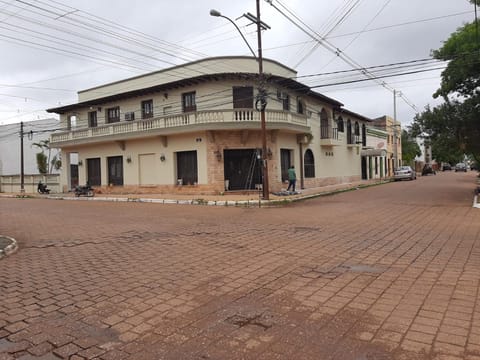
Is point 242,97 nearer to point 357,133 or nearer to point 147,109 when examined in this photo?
point 147,109

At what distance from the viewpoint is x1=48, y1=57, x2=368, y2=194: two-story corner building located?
2247 centimetres

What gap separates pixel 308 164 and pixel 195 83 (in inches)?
390

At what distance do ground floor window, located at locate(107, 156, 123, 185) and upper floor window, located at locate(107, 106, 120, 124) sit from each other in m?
2.78

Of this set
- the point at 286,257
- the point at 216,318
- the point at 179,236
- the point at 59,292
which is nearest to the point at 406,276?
the point at 286,257

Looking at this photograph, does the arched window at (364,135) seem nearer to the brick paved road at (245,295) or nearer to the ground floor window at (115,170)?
the ground floor window at (115,170)

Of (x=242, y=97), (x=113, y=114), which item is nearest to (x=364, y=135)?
(x=242, y=97)

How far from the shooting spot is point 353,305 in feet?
14.5

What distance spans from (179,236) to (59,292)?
4.27 meters

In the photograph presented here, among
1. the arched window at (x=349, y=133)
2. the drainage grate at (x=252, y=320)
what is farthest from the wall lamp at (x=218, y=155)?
the drainage grate at (x=252, y=320)

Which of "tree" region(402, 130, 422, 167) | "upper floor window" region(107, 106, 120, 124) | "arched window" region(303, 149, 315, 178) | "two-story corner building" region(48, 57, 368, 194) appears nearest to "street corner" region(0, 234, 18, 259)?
"two-story corner building" region(48, 57, 368, 194)

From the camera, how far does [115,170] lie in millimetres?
28000

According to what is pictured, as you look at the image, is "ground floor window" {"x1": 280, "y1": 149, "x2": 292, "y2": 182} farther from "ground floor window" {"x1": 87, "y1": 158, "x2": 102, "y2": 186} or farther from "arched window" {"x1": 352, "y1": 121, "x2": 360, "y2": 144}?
"arched window" {"x1": 352, "y1": 121, "x2": 360, "y2": 144}

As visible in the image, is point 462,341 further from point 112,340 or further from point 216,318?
point 112,340

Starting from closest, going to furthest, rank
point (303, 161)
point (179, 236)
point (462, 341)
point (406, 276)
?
1. point (462, 341)
2. point (406, 276)
3. point (179, 236)
4. point (303, 161)
